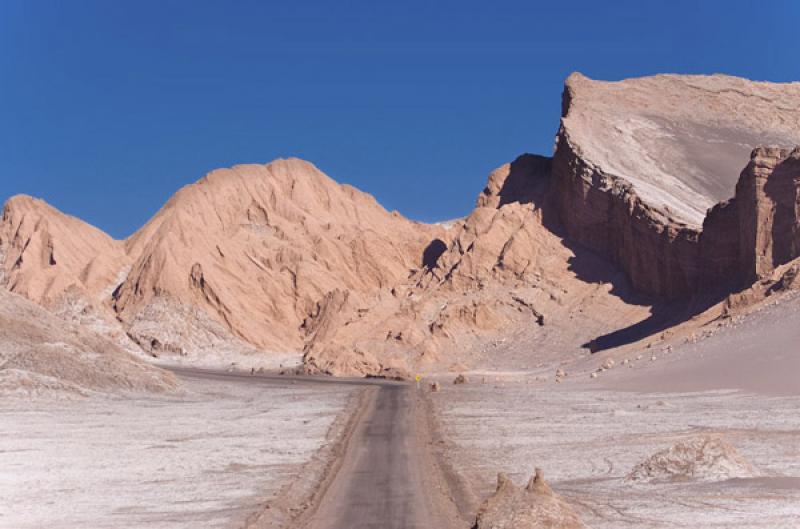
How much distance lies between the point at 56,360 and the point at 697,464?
35.0 m

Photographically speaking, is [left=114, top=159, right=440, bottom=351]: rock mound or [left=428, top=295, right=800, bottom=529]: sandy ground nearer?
[left=428, top=295, right=800, bottom=529]: sandy ground

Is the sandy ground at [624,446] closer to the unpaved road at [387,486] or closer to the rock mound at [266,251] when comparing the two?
the unpaved road at [387,486]

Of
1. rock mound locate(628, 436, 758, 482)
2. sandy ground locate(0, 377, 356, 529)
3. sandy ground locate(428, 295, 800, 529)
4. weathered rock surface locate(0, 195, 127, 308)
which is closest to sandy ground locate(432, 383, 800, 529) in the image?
sandy ground locate(428, 295, 800, 529)

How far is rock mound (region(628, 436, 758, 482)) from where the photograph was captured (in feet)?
64.1

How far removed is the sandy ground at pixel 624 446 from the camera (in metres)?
16.5

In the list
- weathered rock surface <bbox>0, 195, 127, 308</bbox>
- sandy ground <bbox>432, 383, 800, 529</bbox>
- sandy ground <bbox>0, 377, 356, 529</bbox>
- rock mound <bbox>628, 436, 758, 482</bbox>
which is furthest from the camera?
weathered rock surface <bbox>0, 195, 127, 308</bbox>

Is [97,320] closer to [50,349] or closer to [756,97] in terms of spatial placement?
[50,349]

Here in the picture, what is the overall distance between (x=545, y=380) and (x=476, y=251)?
26.9 meters

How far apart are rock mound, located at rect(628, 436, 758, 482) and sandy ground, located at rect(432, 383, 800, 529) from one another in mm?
356

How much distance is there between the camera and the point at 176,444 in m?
29.3

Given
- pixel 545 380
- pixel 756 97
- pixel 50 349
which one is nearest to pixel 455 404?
pixel 545 380

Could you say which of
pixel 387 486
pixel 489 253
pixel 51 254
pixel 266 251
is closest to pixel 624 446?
pixel 387 486

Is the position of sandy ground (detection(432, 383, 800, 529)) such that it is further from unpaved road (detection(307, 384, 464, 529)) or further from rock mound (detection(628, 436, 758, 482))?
unpaved road (detection(307, 384, 464, 529))

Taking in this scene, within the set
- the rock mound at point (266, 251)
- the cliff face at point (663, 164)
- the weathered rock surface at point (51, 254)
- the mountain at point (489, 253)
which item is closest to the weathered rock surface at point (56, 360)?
the mountain at point (489, 253)
